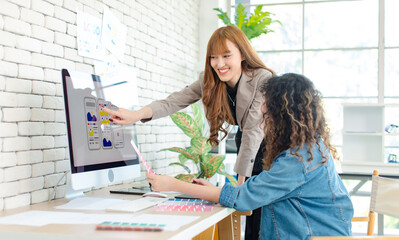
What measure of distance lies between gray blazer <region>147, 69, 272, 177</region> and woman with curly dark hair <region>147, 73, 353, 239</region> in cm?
44

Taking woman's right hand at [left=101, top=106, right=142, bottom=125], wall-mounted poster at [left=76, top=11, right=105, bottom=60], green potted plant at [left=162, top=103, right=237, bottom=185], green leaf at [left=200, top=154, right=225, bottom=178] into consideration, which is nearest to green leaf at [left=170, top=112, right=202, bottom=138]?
green potted plant at [left=162, top=103, right=237, bottom=185]

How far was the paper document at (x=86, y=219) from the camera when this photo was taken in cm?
123

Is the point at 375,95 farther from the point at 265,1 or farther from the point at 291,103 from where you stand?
the point at 291,103

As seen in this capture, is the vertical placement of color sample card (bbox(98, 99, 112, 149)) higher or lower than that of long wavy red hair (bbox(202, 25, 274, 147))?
lower

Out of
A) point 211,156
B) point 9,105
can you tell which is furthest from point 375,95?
point 9,105

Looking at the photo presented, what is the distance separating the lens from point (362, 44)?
4789 millimetres

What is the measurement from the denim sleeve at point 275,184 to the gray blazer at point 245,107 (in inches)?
20.5

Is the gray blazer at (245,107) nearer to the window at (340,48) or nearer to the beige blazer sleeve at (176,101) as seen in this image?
the beige blazer sleeve at (176,101)

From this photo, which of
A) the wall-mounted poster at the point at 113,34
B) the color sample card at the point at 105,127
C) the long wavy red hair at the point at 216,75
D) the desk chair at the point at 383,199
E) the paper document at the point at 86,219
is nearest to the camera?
the paper document at the point at 86,219

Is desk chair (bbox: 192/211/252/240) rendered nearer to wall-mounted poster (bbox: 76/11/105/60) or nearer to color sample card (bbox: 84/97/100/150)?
color sample card (bbox: 84/97/100/150)

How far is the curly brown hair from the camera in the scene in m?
1.47

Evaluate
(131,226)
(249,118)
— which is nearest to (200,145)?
(249,118)

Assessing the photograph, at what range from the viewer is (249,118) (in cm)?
202

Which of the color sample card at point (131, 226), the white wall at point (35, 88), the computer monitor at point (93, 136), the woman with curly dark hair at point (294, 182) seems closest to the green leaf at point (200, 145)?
the white wall at point (35, 88)
